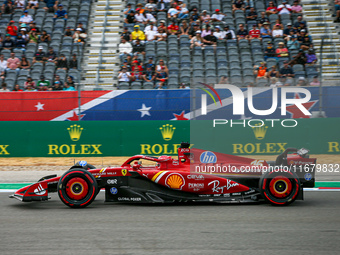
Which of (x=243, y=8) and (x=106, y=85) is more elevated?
(x=243, y=8)

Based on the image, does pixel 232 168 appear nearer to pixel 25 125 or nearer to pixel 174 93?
pixel 174 93

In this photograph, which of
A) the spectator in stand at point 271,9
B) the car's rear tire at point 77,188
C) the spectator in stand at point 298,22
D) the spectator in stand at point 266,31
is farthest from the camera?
the spectator in stand at point 271,9

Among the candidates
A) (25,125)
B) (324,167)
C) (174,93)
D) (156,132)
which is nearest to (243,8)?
(174,93)

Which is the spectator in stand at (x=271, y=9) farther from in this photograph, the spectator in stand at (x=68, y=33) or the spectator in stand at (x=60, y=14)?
the spectator in stand at (x=60, y=14)

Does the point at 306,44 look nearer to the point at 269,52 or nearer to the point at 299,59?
the point at 269,52

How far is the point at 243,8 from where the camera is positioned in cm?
1823

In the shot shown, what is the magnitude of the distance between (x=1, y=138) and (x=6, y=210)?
5.76m

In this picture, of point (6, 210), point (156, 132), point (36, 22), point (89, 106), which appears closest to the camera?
point (6, 210)

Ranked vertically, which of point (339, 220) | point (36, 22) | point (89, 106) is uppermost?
point (36, 22)

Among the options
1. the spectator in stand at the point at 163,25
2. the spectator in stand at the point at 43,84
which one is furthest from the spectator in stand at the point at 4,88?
the spectator in stand at the point at 163,25

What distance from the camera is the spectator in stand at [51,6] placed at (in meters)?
18.8

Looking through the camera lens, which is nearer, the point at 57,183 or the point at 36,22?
the point at 57,183

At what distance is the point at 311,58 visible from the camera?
14477 mm

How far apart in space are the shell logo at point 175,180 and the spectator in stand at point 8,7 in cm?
1390
